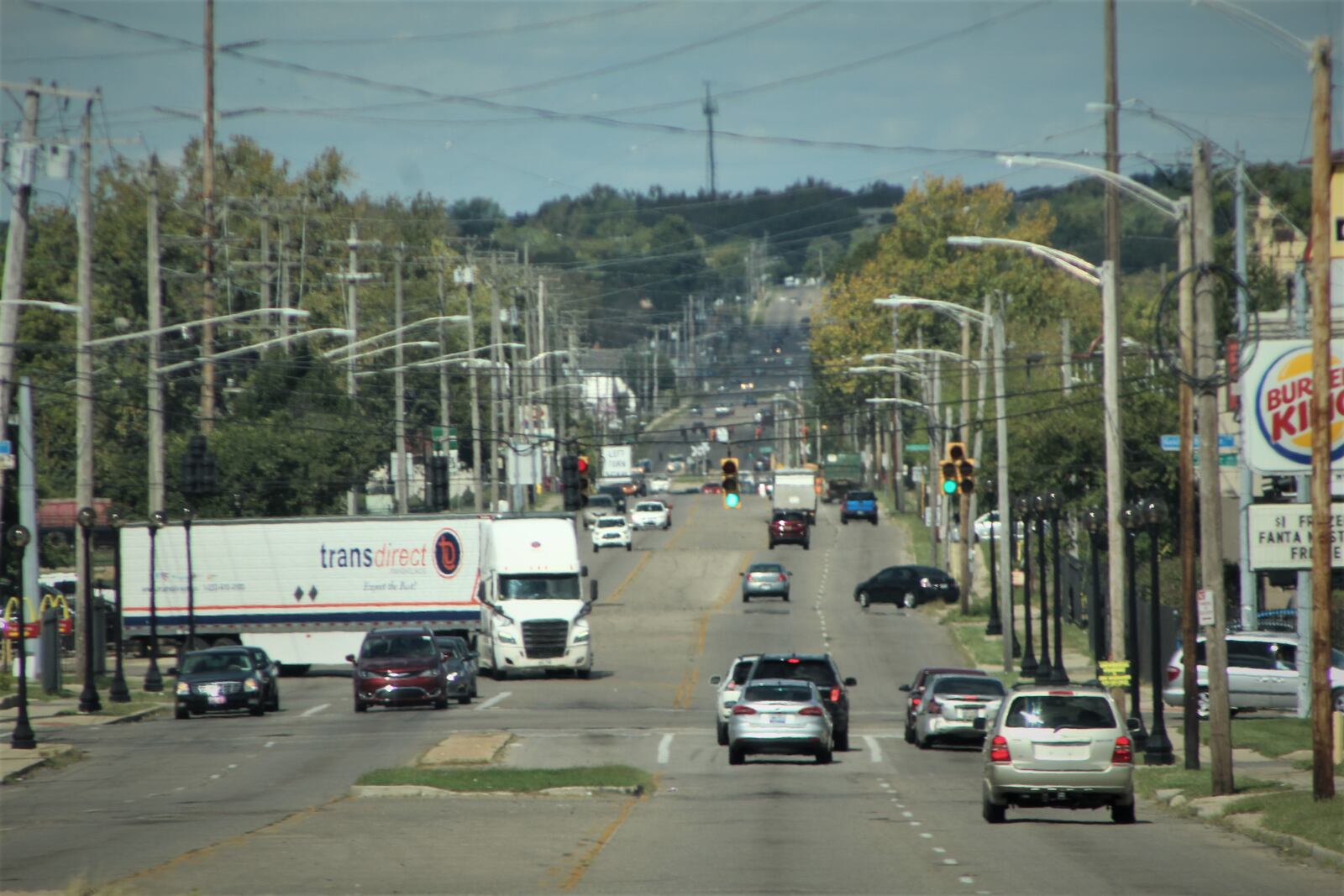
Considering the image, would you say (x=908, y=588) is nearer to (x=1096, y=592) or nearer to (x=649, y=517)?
(x=1096, y=592)

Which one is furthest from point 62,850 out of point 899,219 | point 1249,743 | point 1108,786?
point 899,219

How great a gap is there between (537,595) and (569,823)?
28114 mm

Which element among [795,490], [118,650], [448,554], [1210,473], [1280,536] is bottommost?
[118,650]

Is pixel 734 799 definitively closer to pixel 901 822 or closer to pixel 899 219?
pixel 901 822

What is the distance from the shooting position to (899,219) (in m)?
126

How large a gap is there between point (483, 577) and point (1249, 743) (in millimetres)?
25205

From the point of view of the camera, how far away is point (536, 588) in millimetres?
50000

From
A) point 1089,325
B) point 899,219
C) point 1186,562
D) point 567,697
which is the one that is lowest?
point 567,697

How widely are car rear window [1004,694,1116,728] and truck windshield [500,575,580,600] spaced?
1118 inches

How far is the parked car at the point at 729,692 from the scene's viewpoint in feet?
110

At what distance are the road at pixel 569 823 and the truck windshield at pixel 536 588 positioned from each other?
3.57 metres

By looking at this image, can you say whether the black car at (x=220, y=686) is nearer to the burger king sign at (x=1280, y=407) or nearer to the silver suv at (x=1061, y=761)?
the burger king sign at (x=1280, y=407)

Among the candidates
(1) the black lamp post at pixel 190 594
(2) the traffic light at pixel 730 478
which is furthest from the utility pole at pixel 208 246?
(2) the traffic light at pixel 730 478

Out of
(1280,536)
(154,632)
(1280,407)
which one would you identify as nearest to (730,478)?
(154,632)
